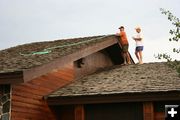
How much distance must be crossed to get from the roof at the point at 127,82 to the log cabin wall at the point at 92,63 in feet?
1.16

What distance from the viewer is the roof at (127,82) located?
11078mm

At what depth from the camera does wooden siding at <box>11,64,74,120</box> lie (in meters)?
10.6

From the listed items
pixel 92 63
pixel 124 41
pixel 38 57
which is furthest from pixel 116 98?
pixel 124 41

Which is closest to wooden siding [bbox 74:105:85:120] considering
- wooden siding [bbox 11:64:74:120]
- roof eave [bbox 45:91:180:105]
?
roof eave [bbox 45:91:180:105]

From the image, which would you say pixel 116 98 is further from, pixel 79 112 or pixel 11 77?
pixel 11 77


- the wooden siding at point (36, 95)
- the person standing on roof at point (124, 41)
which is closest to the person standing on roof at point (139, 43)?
the person standing on roof at point (124, 41)

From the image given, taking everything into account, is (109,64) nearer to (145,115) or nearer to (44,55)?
(44,55)

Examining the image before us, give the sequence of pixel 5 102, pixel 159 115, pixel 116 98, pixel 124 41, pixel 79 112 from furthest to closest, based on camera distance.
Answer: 1. pixel 124 41
2. pixel 79 112
3. pixel 116 98
4. pixel 159 115
5. pixel 5 102

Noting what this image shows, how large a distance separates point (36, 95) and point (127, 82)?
2.86m

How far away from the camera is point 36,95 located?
1152 cm

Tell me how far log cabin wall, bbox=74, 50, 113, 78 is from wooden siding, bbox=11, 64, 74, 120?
0.95 m

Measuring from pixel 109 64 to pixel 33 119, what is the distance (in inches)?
252

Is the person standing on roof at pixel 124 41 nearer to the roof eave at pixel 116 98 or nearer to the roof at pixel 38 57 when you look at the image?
the roof at pixel 38 57

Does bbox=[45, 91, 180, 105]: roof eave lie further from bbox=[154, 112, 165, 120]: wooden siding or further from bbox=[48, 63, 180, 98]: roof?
bbox=[154, 112, 165, 120]: wooden siding
